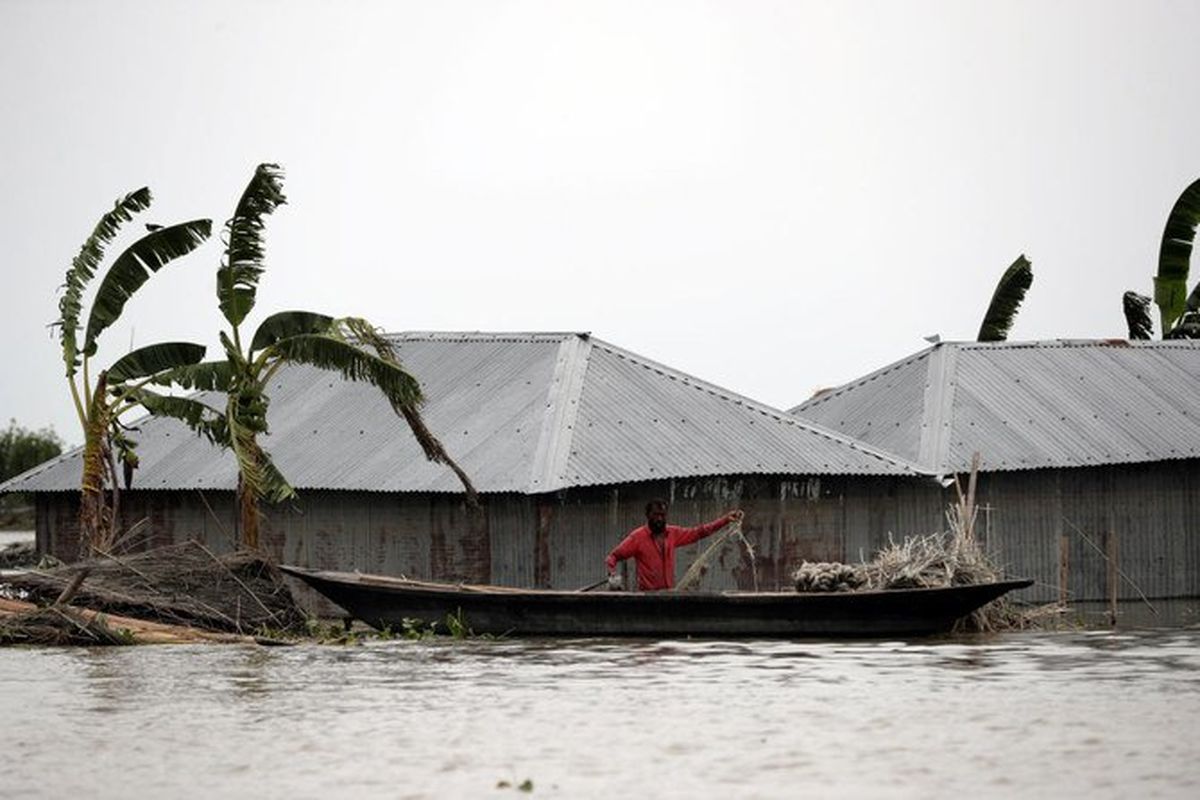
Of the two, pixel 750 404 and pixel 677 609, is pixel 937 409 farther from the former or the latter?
pixel 677 609

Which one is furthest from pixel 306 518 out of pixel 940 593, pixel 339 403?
pixel 940 593

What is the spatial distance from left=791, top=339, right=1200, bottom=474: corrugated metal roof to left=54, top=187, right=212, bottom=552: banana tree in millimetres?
10291

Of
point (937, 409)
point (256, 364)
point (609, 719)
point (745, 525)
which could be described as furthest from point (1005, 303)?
point (609, 719)

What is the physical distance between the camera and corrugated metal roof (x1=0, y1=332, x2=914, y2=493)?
26.0 metres

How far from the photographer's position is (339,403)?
29688mm

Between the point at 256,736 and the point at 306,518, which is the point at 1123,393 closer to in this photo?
the point at 306,518

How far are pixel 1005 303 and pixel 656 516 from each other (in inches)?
733

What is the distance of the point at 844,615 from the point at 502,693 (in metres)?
4.90

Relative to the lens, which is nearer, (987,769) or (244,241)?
(987,769)

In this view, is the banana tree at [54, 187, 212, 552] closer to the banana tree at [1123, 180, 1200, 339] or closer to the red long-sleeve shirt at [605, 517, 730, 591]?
the red long-sleeve shirt at [605, 517, 730, 591]

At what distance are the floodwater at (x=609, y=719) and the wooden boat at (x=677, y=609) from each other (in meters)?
0.24

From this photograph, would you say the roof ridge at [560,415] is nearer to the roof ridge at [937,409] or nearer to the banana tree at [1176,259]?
the roof ridge at [937,409]

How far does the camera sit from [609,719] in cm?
A: 1616

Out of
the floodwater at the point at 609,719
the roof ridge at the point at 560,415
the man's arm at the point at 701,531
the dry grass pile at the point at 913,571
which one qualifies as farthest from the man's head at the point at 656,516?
the roof ridge at the point at 560,415
